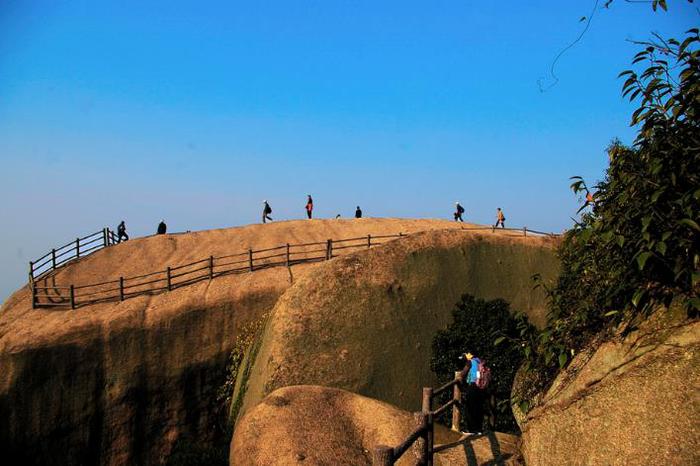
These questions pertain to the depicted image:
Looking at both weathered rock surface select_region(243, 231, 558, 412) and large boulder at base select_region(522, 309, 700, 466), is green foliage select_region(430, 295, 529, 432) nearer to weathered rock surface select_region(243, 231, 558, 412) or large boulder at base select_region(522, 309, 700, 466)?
weathered rock surface select_region(243, 231, 558, 412)

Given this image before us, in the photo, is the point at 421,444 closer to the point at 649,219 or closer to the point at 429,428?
the point at 429,428

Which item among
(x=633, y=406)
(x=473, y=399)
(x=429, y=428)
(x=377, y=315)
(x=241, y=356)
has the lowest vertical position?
(x=241, y=356)

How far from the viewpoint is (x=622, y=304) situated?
30.1 feet

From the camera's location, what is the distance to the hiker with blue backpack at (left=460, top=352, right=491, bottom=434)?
44.7 feet

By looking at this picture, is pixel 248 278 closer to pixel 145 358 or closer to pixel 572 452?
pixel 145 358

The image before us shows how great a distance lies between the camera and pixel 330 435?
36.4 feet

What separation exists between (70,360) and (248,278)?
749 cm

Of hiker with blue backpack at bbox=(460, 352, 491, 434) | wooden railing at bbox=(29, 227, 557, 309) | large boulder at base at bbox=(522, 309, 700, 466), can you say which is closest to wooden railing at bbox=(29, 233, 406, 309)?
wooden railing at bbox=(29, 227, 557, 309)

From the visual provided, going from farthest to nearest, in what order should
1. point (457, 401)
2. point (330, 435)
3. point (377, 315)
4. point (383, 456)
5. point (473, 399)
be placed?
point (377, 315)
point (473, 399)
point (457, 401)
point (330, 435)
point (383, 456)

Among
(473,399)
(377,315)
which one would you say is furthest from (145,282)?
(473,399)

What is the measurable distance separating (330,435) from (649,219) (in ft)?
21.2

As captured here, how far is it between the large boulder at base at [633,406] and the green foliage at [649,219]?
0.43 metres

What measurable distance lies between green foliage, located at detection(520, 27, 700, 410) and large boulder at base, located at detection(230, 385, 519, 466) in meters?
2.28

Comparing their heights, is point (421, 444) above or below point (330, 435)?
above
